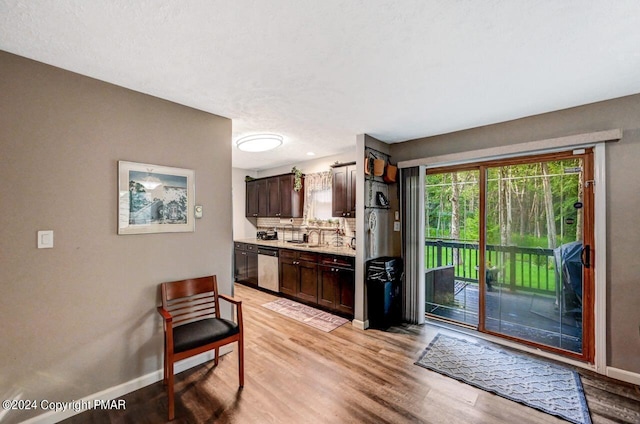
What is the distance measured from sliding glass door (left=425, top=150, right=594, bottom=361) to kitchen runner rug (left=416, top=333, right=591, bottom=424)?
413mm

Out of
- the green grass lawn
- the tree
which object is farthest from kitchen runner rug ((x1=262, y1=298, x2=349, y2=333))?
the tree

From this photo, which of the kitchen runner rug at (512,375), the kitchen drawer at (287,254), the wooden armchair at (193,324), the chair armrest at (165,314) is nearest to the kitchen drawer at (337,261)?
the kitchen drawer at (287,254)

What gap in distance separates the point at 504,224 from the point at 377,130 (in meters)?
1.91

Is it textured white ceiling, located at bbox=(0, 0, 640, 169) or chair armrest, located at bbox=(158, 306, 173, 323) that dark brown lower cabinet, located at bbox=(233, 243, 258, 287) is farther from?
textured white ceiling, located at bbox=(0, 0, 640, 169)

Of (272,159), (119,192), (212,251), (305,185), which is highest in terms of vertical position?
(272,159)

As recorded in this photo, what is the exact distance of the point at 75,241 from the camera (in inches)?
81.6

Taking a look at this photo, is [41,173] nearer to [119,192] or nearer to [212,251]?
[119,192]

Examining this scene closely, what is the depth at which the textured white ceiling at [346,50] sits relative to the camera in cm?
145

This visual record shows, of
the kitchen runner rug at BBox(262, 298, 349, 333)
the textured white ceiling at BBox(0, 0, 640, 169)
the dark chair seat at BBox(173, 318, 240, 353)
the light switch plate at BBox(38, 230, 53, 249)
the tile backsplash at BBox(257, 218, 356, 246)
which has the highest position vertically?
the textured white ceiling at BBox(0, 0, 640, 169)

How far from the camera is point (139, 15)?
1.48 metres

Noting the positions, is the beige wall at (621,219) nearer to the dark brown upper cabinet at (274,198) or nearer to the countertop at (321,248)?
the countertop at (321,248)

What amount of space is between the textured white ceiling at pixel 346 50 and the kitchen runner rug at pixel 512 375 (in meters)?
2.55

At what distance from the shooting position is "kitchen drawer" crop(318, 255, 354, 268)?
3.82m

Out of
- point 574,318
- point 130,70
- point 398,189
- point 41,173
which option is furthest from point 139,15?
point 574,318
